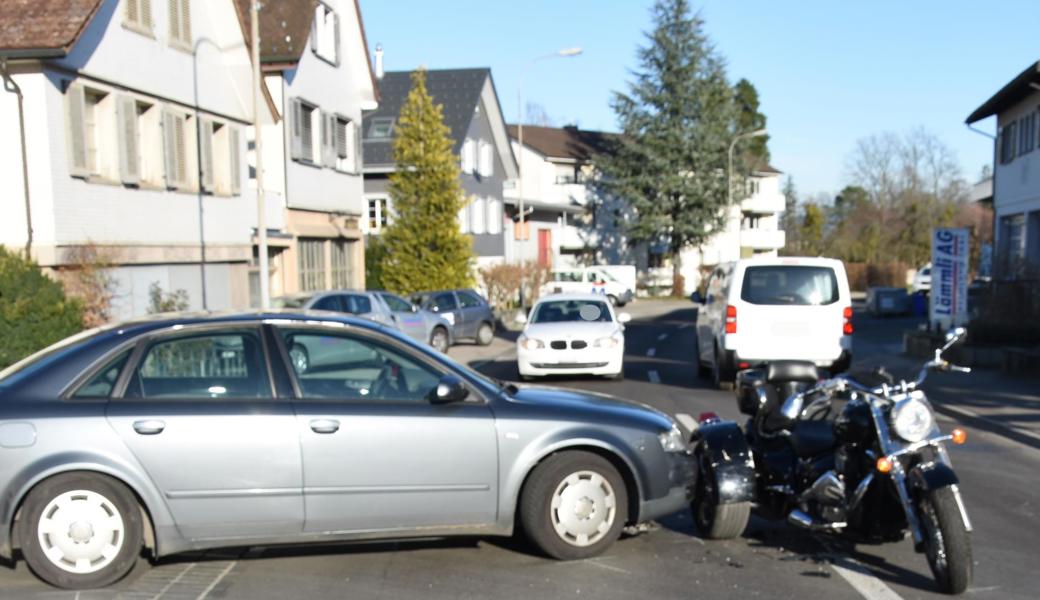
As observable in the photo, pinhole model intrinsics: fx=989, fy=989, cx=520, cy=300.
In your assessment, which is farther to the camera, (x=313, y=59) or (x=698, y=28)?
(x=698, y=28)

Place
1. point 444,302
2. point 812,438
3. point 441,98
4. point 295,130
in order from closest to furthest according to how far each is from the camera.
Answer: point 812,438 → point 444,302 → point 295,130 → point 441,98

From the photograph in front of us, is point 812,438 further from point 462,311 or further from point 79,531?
point 462,311

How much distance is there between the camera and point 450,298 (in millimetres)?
24594

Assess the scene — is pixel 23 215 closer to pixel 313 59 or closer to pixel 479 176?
pixel 313 59

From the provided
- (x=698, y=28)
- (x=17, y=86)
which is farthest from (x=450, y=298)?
(x=698, y=28)

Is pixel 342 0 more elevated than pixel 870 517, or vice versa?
pixel 342 0

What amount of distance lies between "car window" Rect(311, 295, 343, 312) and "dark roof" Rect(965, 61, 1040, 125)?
16.8 m

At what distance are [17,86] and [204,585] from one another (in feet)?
38.0

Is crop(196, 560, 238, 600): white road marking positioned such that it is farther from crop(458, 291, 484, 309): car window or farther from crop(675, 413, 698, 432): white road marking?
crop(458, 291, 484, 309): car window

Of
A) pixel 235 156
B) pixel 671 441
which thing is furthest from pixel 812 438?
pixel 235 156

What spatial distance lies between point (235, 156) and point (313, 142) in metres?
4.92

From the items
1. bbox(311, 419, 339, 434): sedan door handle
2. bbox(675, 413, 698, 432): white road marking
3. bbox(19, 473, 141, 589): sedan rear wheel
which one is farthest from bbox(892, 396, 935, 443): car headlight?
bbox(675, 413, 698, 432): white road marking

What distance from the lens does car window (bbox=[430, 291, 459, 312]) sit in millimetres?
24125

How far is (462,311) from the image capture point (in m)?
24.3
